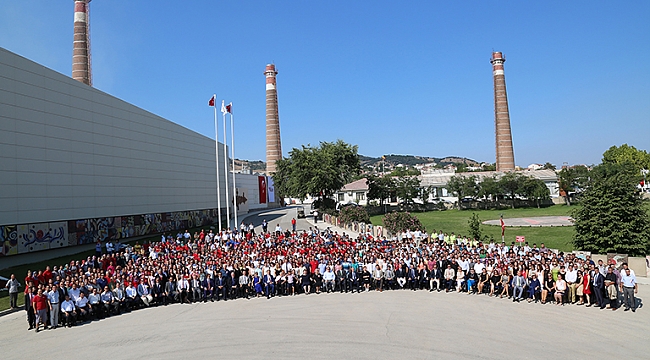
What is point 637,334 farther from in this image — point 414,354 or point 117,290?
point 117,290

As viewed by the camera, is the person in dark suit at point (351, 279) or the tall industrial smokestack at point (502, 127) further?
the tall industrial smokestack at point (502, 127)

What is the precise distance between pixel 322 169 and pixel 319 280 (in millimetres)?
37739

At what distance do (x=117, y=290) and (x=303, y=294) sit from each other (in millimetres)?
6342

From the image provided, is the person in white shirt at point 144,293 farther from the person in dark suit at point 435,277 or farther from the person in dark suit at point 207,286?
the person in dark suit at point 435,277

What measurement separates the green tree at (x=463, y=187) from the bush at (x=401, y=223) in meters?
40.6

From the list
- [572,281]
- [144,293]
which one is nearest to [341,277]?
[144,293]

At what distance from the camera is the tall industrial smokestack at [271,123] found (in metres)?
99.2

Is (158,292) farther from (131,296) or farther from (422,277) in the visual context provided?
(422,277)

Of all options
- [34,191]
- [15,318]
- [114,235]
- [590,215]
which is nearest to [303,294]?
[15,318]

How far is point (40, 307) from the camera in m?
13.0

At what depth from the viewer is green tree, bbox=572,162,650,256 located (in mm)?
20969

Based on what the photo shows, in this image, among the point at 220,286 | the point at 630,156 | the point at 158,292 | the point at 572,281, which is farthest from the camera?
the point at 630,156

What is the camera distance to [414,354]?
9562 mm

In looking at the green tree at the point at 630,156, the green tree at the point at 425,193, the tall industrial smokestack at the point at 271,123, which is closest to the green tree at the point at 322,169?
the green tree at the point at 425,193
